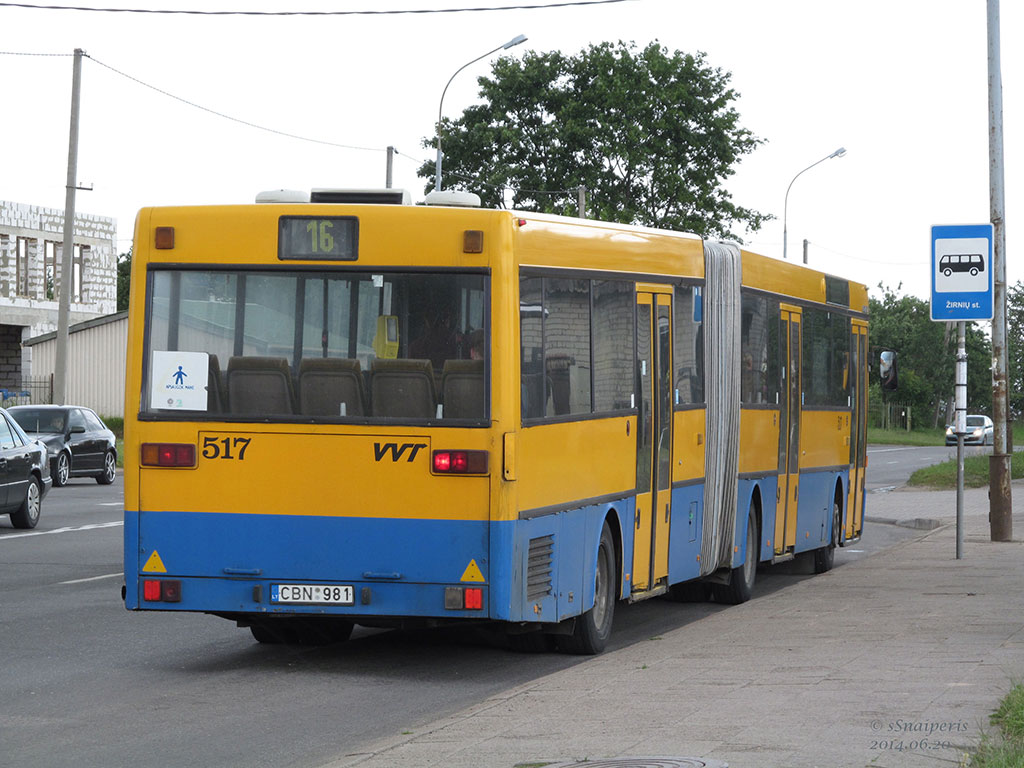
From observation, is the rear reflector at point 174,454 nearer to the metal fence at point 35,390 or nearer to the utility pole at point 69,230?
the utility pole at point 69,230

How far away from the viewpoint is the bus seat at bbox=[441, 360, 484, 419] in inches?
391

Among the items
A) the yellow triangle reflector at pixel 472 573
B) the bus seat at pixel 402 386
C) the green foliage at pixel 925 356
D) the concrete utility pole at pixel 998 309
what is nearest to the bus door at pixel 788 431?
the concrete utility pole at pixel 998 309

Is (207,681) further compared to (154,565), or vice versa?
(154,565)

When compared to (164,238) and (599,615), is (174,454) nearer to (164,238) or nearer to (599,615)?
(164,238)

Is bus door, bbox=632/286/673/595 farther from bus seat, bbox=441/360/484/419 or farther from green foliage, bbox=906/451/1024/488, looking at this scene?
green foliage, bbox=906/451/1024/488

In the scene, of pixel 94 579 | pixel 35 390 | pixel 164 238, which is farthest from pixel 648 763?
pixel 35 390

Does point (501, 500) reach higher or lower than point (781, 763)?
higher

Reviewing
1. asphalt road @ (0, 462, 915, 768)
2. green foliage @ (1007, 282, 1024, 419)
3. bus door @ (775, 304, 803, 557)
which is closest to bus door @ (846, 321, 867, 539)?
bus door @ (775, 304, 803, 557)

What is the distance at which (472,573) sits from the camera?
390 inches

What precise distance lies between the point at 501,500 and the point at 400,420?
29.8 inches

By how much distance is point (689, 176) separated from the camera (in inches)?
2458

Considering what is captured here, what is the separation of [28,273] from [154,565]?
2163 inches

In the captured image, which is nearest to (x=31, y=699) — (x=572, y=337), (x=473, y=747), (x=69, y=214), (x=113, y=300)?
(x=473, y=747)

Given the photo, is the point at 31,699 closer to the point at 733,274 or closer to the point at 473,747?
the point at 473,747
